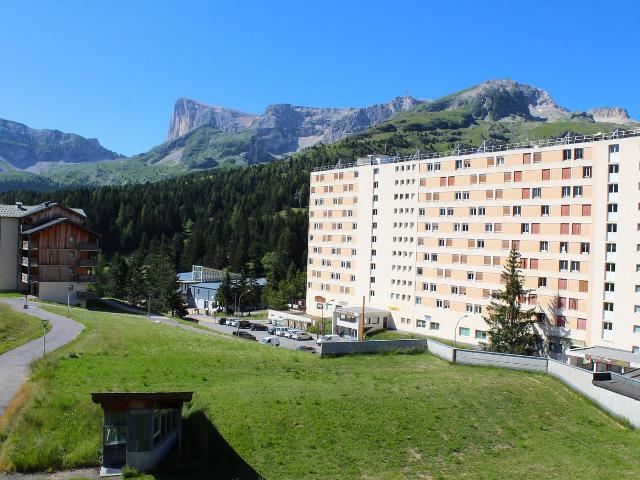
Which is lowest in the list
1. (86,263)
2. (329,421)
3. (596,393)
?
(329,421)

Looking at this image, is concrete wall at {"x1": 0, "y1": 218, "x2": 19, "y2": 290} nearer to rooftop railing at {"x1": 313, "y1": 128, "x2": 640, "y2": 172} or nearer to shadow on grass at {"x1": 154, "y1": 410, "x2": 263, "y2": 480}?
rooftop railing at {"x1": 313, "y1": 128, "x2": 640, "y2": 172}

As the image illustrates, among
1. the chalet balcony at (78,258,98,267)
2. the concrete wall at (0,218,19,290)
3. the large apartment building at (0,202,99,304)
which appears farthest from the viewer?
the concrete wall at (0,218,19,290)

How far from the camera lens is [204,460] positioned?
26891mm

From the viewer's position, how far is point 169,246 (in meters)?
178

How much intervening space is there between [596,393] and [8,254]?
8210 centimetres

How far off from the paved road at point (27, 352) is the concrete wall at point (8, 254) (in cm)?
2442

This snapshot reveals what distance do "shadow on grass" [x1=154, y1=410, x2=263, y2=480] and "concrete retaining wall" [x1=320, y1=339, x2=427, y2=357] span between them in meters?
20.2

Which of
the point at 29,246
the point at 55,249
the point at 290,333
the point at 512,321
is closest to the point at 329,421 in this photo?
the point at 512,321

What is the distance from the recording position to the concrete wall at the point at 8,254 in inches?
3450

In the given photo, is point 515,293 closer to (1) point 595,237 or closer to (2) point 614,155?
(1) point 595,237

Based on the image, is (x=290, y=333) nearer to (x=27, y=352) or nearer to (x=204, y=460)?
(x=27, y=352)

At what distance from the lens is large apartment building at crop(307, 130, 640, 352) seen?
6359 cm

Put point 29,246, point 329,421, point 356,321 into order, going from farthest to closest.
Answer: point 356,321, point 29,246, point 329,421

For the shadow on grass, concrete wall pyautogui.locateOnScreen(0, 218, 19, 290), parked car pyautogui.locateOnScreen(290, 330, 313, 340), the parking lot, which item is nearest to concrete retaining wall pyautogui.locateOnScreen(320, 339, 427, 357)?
the parking lot
